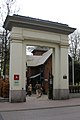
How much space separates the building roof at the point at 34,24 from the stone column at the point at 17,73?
1650mm

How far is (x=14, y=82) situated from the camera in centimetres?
2528

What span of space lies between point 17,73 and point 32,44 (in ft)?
11.5

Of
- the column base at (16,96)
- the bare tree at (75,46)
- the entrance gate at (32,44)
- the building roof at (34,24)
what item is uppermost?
the bare tree at (75,46)

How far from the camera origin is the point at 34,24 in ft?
86.8

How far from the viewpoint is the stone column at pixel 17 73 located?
25.2 m

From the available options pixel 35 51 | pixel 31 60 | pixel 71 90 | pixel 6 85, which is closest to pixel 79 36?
pixel 35 51

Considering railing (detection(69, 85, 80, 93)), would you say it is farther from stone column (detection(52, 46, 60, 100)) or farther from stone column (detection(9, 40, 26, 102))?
stone column (detection(9, 40, 26, 102))

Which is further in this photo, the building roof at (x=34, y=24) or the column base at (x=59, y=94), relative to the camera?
the column base at (x=59, y=94)

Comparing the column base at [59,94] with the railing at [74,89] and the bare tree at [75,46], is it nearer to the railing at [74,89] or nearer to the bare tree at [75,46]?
the railing at [74,89]

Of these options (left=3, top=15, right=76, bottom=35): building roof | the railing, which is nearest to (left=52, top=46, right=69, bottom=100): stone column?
(left=3, top=15, right=76, bottom=35): building roof

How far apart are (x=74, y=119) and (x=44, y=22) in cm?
1501

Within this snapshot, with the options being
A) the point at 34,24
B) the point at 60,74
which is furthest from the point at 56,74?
the point at 34,24

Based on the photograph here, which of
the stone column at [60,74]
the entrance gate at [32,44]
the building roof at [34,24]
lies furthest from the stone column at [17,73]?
Answer: the stone column at [60,74]

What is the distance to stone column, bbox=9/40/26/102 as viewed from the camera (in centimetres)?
2521
